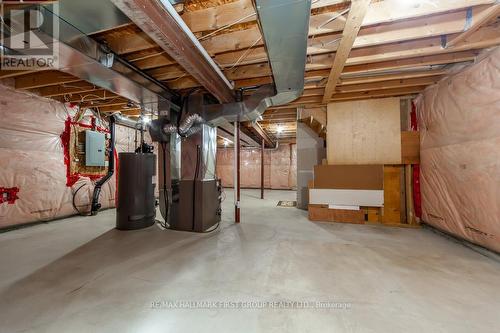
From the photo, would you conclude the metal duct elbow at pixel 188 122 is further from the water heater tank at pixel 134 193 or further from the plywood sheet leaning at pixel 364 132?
the plywood sheet leaning at pixel 364 132

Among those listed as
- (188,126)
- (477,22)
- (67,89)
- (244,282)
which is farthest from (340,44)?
(67,89)

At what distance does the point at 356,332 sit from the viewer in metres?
1.17

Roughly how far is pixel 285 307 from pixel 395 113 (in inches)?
148

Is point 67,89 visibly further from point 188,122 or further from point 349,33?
point 349,33

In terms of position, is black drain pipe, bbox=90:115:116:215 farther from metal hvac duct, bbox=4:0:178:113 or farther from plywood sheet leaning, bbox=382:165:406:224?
plywood sheet leaning, bbox=382:165:406:224

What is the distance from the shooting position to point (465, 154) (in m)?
2.47

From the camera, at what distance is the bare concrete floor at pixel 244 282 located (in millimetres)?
1241

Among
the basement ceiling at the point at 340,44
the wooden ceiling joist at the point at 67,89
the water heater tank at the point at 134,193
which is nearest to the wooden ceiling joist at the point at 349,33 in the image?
the basement ceiling at the point at 340,44

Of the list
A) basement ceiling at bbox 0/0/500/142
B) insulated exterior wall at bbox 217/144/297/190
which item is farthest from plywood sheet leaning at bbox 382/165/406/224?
insulated exterior wall at bbox 217/144/297/190

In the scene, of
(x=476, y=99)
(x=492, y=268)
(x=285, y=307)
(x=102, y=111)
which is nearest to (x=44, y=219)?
(x=102, y=111)

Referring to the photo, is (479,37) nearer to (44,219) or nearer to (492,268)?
(492,268)

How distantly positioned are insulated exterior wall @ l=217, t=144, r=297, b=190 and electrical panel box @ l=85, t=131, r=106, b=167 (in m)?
6.16

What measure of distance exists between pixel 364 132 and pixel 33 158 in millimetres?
5845

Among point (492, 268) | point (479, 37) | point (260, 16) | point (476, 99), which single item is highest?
point (479, 37)
